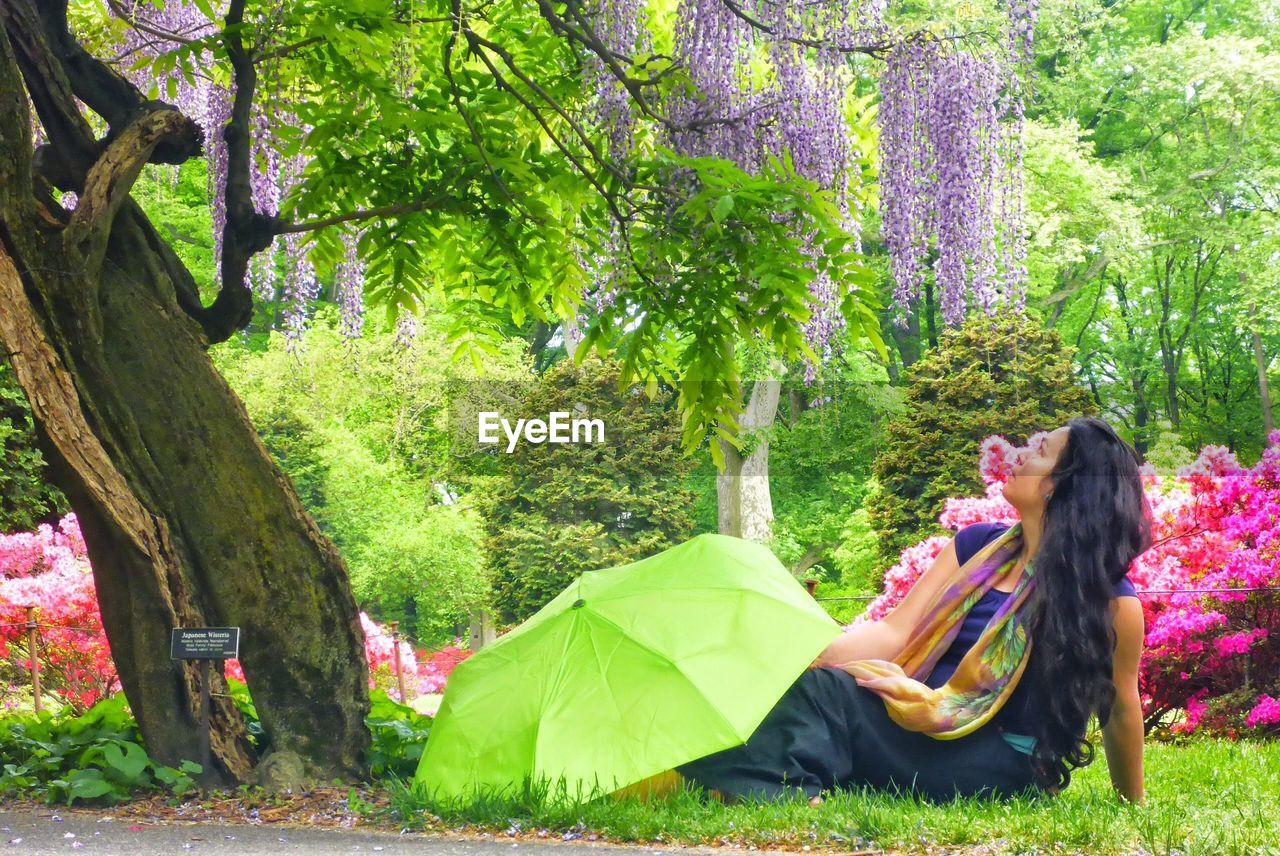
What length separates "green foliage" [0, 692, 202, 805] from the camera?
456 cm

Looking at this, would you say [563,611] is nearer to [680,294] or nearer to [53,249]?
[680,294]

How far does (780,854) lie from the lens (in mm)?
3227

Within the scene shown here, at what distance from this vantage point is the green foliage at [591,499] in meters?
14.5

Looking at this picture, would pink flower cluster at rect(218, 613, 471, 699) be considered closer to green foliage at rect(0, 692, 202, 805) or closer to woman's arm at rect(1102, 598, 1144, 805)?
green foliage at rect(0, 692, 202, 805)

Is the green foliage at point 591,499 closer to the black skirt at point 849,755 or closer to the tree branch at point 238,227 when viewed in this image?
the tree branch at point 238,227

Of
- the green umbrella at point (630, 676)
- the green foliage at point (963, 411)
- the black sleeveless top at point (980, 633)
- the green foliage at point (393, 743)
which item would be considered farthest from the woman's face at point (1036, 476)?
the green foliage at point (963, 411)

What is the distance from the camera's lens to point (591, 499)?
576 inches

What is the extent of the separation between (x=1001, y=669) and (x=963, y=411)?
10981mm

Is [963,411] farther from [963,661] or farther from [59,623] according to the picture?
[963,661]

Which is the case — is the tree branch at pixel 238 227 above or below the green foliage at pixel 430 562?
above

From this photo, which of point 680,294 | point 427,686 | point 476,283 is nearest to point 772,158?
point 680,294

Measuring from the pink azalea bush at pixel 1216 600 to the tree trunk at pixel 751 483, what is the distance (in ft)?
32.1

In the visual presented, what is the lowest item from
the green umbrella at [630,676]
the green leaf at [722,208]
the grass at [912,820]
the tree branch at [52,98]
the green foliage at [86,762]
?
the green foliage at [86,762]

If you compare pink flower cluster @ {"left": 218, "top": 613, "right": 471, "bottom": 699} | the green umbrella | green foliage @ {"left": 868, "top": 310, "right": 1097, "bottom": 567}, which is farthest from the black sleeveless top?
green foliage @ {"left": 868, "top": 310, "right": 1097, "bottom": 567}
